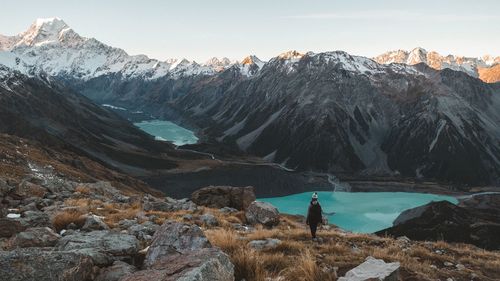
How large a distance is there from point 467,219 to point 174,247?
16647 centimetres

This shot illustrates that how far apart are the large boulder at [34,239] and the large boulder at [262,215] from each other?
65.5ft

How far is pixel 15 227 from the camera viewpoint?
531 inches

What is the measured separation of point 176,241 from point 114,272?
2310 millimetres

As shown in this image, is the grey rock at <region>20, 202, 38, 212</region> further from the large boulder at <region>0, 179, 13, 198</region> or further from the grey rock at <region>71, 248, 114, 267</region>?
the grey rock at <region>71, 248, 114, 267</region>

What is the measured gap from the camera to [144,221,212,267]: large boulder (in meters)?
10.6

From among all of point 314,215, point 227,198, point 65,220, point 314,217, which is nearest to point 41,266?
point 65,220

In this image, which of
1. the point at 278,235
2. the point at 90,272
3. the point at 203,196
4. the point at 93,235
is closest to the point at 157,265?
the point at 90,272

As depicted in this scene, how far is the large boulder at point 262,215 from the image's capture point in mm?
31219

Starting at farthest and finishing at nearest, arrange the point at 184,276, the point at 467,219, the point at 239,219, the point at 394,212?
the point at 394,212, the point at 467,219, the point at 239,219, the point at 184,276

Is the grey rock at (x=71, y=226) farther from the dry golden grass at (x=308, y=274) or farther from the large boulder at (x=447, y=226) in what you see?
the large boulder at (x=447, y=226)

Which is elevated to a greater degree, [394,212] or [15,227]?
[15,227]

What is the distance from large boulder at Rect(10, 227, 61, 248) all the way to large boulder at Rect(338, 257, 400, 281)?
294 inches

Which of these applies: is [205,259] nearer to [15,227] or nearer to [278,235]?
[15,227]

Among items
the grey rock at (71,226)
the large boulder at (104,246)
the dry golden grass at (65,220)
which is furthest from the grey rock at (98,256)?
the dry golden grass at (65,220)
